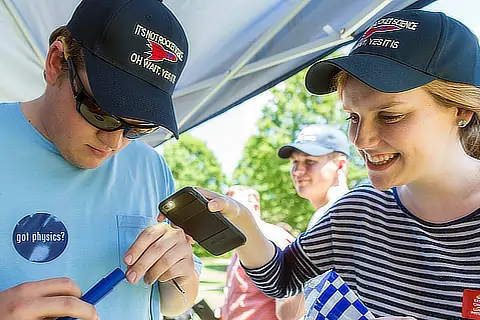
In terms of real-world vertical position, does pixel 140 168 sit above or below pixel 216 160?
above

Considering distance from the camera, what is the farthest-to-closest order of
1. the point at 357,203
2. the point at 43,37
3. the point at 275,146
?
1. the point at 275,146
2. the point at 43,37
3. the point at 357,203

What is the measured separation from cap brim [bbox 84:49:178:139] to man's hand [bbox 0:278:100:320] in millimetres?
316

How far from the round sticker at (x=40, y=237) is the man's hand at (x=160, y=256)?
0.44 feet

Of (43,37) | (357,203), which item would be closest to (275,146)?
(43,37)

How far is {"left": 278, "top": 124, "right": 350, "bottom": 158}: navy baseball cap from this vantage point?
3184 millimetres

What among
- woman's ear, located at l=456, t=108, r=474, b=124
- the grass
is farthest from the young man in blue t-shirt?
the grass

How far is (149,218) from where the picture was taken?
122 cm

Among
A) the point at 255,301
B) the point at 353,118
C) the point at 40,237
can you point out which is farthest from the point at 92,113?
the point at 255,301

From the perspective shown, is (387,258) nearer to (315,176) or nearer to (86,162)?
(86,162)

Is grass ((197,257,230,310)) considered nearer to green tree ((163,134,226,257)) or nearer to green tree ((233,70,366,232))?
green tree ((233,70,366,232))

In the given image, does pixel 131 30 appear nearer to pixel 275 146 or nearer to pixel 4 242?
pixel 4 242

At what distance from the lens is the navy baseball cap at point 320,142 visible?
318 cm

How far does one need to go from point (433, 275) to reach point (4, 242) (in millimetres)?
845

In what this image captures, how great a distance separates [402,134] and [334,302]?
0.36m
